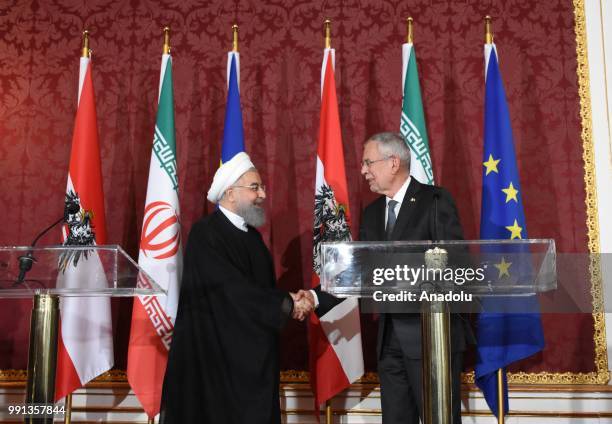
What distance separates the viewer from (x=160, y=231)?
402 centimetres


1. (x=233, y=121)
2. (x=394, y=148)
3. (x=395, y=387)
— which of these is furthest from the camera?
(x=233, y=121)

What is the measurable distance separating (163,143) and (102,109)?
2.60 ft

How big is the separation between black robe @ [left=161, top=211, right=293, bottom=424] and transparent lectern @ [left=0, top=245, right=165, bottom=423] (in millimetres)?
1067

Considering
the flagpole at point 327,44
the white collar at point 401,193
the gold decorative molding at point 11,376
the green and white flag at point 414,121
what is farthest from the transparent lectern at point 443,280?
the gold decorative molding at point 11,376

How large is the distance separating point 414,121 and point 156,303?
6.23 ft

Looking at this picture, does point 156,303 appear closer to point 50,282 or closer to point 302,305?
point 302,305

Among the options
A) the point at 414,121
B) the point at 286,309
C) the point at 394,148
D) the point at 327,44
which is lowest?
the point at 286,309

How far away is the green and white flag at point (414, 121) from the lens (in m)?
3.99

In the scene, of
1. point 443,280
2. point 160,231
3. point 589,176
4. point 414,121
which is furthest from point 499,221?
point 443,280

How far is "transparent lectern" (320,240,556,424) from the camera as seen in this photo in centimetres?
188

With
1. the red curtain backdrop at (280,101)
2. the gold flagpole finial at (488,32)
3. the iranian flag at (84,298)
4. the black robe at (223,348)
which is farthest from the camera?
the red curtain backdrop at (280,101)

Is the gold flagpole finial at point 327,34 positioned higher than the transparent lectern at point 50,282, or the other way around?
the gold flagpole finial at point 327,34

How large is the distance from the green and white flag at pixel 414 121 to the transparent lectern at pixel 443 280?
207 centimetres

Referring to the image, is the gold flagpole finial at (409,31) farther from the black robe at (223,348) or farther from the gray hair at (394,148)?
the black robe at (223,348)
